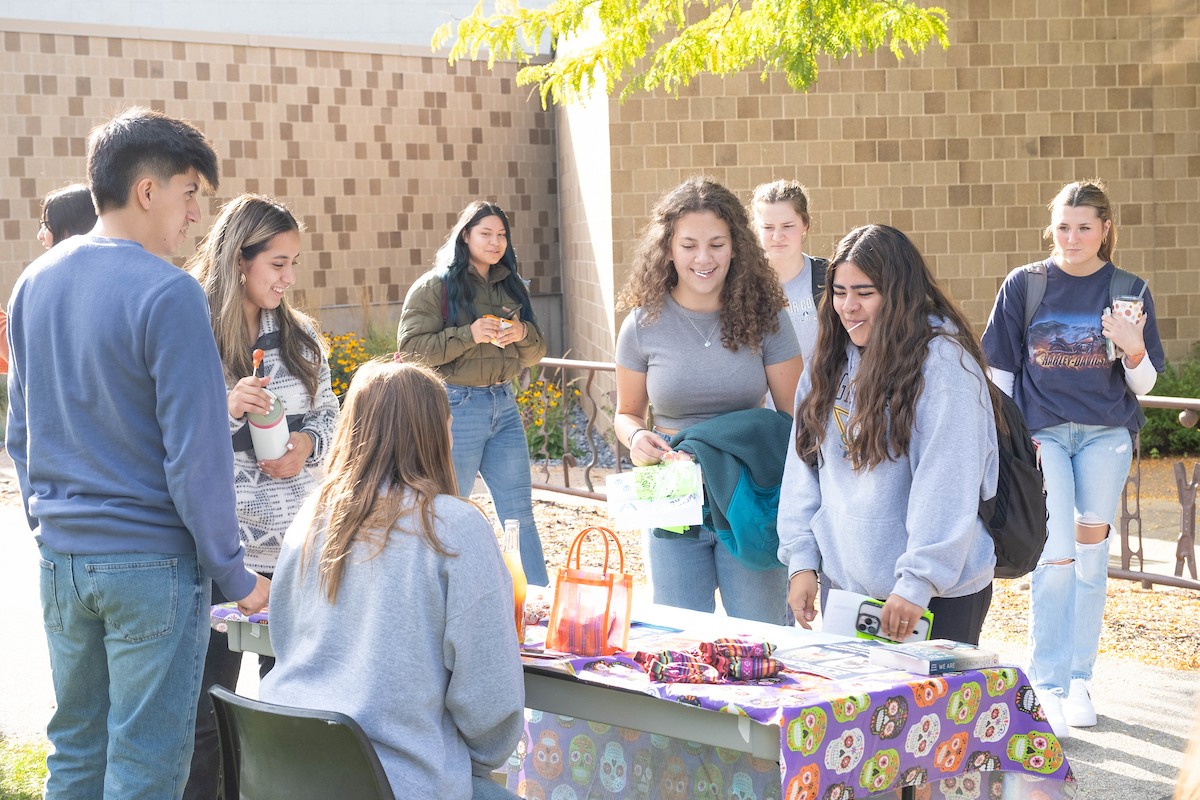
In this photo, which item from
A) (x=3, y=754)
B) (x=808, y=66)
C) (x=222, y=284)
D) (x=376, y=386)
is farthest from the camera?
(x=808, y=66)

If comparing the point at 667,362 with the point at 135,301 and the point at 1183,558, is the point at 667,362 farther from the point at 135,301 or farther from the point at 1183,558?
the point at 1183,558

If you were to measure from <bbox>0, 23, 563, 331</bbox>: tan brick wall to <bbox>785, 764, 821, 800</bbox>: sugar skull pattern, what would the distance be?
440 inches

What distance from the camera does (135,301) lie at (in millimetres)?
2375

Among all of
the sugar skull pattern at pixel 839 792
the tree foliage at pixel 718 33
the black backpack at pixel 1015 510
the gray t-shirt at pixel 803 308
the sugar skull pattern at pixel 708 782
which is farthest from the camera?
the tree foliage at pixel 718 33

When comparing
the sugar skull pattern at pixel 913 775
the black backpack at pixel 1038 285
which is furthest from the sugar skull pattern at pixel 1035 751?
the black backpack at pixel 1038 285

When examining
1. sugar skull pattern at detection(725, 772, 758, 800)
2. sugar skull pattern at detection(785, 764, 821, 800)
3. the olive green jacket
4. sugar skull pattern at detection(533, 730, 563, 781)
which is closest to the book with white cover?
sugar skull pattern at detection(785, 764, 821, 800)

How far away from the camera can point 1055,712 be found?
419 cm

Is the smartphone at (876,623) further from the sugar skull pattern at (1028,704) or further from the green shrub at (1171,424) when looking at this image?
the green shrub at (1171,424)

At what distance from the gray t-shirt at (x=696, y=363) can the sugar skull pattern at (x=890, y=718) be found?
1.55 m

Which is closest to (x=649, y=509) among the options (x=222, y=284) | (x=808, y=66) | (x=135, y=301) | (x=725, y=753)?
(x=725, y=753)

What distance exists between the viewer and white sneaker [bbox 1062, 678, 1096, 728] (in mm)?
4199

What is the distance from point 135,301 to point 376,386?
541 millimetres

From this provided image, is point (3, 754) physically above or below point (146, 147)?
below

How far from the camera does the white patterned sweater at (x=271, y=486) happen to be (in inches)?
129
